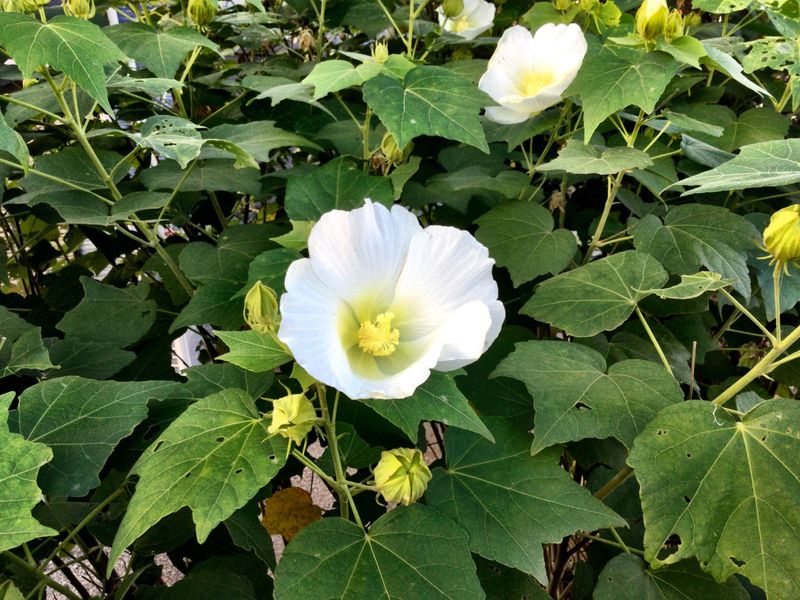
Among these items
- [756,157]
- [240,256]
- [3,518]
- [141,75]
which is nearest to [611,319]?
[756,157]

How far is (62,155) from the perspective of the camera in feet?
2.95

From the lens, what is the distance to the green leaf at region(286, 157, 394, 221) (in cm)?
78

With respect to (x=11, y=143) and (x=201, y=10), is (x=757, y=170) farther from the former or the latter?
(x=201, y=10)

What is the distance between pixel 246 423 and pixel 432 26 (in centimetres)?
95

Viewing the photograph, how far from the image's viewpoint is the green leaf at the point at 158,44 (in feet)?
3.06

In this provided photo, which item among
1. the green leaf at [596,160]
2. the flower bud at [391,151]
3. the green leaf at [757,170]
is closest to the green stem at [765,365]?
the green leaf at [757,170]

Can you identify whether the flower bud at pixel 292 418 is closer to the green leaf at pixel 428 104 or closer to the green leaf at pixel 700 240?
the green leaf at pixel 428 104

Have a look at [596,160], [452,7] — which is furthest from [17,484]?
[452,7]

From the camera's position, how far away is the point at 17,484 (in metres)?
0.54

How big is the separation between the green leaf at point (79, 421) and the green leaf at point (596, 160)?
1.71 ft

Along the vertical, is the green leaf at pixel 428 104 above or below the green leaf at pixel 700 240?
above

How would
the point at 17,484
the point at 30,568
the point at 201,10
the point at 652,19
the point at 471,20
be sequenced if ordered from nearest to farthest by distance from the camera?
the point at 17,484
the point at 30,568
the point at 652,19
the point at 201,10
the point at 471,20

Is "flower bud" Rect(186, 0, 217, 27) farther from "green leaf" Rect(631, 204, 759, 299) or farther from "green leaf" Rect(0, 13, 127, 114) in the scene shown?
"green leaf" Rect(631, 204, 759, 299)

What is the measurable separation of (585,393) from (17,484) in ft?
1.76
